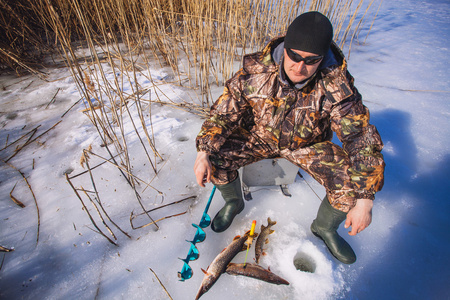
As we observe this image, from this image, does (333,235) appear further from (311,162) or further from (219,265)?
(219,265)

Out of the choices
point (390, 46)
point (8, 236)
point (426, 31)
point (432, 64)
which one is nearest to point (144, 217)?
point (8, 236)

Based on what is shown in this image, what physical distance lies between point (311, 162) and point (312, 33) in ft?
2.34

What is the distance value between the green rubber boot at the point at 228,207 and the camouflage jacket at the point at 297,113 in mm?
343

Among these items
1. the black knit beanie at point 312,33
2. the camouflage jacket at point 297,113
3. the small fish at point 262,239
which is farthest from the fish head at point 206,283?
the black knit beanie at point 312,33

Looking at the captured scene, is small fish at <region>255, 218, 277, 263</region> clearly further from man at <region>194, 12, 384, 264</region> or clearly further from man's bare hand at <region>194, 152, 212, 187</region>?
man's bare hand at <region>194, 152, 212, 187</region>

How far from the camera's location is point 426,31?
451cm

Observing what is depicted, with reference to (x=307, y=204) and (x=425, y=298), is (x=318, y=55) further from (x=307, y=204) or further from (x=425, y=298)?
(x=425, y=298)

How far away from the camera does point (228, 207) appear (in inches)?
56.2

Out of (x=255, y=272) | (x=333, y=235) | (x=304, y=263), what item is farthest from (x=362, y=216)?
(x=255, y=272)

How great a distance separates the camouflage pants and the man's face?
1.45 feet

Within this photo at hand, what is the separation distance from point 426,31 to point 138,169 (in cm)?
647

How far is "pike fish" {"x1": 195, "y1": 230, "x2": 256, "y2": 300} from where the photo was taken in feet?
3.57

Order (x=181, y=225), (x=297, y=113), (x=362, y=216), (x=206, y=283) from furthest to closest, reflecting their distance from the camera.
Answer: (x=181, y=225), (x=297, y=113), (x=206, y=283), (x=362, y=216)

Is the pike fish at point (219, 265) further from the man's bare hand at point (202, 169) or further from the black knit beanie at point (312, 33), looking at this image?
the black knit beanie at point (312, 33)
